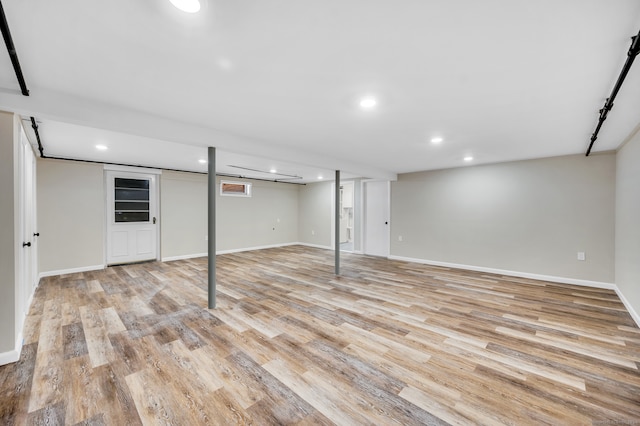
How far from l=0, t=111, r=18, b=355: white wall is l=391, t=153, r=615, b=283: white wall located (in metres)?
6.65

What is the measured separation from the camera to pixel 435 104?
242cm

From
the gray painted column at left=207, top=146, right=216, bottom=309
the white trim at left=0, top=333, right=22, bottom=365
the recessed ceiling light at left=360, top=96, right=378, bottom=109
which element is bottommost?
the white trim at left=0, top=333, right=22, bottom=365

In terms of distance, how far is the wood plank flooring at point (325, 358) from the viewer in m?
1.73

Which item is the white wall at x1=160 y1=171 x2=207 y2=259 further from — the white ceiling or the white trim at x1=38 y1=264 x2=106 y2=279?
the white ceiling

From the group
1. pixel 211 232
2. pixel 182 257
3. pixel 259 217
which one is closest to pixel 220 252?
pixel 182 257

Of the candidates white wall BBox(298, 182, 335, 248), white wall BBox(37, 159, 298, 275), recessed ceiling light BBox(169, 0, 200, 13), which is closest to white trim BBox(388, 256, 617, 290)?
white wall BBox(298, 182, 335, 248)

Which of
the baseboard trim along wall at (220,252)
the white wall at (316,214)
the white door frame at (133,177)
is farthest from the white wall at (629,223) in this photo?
the white door frame at (133,177)

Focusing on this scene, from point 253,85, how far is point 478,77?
1.70 meters

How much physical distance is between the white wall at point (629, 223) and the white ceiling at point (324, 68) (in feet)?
1.45

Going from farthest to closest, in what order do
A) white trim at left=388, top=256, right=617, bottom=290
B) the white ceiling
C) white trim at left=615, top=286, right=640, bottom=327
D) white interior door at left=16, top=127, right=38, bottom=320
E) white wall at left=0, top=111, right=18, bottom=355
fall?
white trim at left=388, top=256, right=617, bottom=290 → white trim at left=615, top=286, right=640, bottom=327 → white interior door at left=16, top=127, right=38, bottom=320 → white wall at left=0, top=111, right=18, bottom=355 → the white ceiling

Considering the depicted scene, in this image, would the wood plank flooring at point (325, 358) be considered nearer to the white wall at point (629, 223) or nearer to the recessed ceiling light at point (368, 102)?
the white wall at point (629, 223)

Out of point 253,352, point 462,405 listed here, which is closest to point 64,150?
point 253,352

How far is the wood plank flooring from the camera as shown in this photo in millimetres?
1726

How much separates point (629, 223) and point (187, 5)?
17.1 feet
